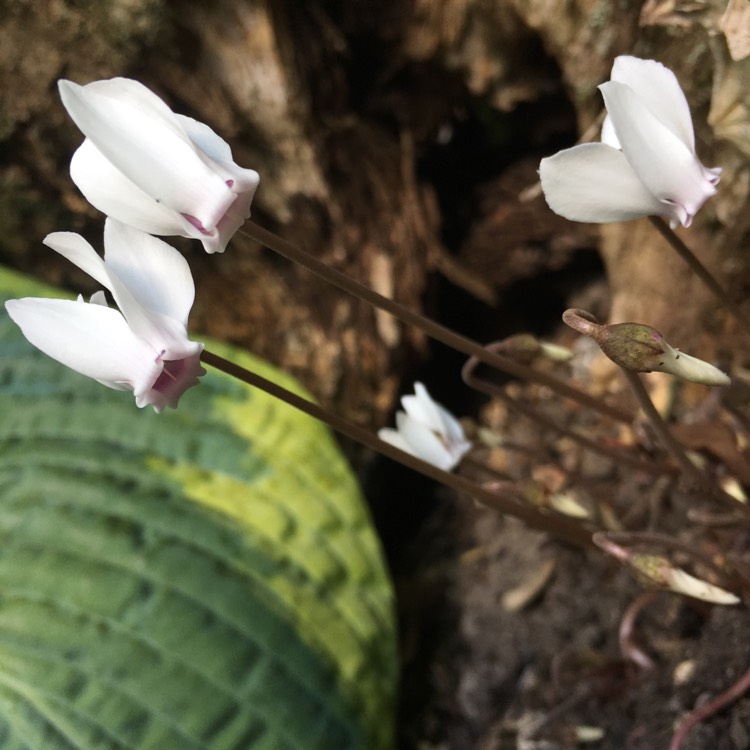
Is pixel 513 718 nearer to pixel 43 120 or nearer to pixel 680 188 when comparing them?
pixel 680 188

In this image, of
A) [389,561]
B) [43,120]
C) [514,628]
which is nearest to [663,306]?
[514,628]

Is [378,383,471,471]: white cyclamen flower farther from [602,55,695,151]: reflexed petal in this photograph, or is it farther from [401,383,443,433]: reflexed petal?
[602,55,695,151]: reflexed petal

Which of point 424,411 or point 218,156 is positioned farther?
point 424,411

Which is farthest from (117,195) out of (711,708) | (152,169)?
(711,708)

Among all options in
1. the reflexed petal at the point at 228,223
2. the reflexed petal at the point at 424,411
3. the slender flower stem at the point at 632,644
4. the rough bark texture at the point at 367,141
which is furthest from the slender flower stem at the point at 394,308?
the rough bark texture at the point at 367,141

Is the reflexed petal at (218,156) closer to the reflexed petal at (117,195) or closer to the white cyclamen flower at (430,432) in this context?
the reflexed petal at (117,195)

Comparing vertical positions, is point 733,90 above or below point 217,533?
above

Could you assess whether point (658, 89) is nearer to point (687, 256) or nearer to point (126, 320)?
point (687, 256)
